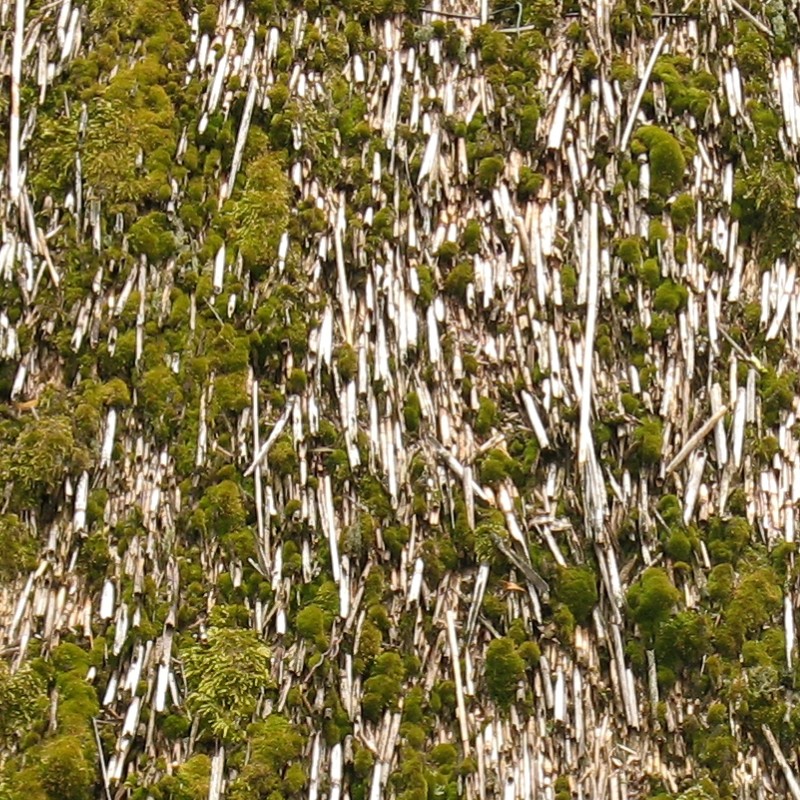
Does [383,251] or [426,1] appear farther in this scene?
[426,1]

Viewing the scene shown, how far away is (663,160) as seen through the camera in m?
2.68

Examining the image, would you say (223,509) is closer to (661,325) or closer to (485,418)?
(485,418)

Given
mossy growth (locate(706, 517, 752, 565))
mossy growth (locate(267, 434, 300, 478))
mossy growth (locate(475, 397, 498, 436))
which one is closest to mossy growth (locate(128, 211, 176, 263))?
mossy growth (locate(267, 434, 300, 478))

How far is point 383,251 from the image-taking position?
2.62m

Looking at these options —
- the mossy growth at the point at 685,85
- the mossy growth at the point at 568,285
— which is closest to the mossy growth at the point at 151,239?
the mossy growth at the point at 568,285

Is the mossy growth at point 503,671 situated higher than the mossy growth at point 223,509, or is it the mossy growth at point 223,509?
the mossy growth at point 223,509

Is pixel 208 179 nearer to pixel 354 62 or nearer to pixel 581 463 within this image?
pixel 354 62

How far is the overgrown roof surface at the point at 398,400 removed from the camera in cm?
231

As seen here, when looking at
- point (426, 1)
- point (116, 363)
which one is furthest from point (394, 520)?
point (426, 1)

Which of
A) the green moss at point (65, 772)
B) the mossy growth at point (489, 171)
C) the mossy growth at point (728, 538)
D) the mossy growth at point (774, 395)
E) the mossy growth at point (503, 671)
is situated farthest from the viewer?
the mossy growth at point (489, 171)

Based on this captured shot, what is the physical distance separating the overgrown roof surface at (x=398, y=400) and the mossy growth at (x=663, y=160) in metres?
0.01

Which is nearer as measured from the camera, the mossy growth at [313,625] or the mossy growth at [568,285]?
the mossy growth at [313,625]

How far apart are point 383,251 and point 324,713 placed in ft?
3.49

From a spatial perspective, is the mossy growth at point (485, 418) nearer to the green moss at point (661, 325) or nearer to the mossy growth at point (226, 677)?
the green moss at point (661, 325)
